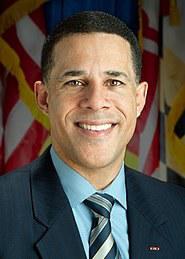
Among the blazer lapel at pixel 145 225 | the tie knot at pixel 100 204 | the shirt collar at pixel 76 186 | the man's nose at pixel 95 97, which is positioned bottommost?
the blazer lapel at pixel 145 225

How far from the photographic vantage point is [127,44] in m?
1.31

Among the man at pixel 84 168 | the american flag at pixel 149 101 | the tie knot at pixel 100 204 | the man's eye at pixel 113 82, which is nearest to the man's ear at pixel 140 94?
the man at pixel 84 168

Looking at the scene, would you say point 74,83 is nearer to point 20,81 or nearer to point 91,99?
point 91,99

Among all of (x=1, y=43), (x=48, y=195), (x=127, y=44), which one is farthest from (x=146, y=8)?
(x=48, y=195)

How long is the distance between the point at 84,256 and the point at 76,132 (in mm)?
261

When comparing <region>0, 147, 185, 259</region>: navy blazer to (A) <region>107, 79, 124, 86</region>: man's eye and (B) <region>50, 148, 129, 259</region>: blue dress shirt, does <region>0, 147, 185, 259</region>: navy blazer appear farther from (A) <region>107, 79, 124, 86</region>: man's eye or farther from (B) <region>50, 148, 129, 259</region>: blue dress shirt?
(A) <region>107, 79, 124, 86</region>: man's eye

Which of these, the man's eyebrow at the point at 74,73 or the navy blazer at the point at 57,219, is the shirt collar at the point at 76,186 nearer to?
the navy blazer at the point at 57,219

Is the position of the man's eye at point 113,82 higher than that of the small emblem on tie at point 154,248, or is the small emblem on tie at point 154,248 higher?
the man's eye at point 113,82

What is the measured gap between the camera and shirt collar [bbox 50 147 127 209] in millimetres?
1271

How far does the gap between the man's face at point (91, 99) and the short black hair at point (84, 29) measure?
14 mm

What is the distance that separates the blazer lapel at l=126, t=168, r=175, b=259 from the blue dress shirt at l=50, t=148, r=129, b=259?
0.06ft

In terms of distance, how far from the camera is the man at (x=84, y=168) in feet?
3.98

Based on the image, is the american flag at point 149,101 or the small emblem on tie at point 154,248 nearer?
the small emblem on tie at point 154,248

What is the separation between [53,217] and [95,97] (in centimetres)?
27
